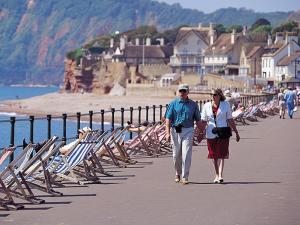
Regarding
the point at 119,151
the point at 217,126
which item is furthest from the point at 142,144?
the point at 217,126

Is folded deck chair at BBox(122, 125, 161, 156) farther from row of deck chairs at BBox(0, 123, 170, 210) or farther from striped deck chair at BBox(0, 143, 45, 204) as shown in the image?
striped deck chair at BBox(0, 143, 45, 204)

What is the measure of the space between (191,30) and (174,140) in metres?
163

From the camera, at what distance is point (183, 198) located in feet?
50.0

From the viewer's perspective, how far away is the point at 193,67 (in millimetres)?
173250

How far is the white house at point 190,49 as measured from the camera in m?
173

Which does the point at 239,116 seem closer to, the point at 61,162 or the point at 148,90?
the point at 61,162

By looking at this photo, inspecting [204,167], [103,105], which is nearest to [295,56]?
[103,105]

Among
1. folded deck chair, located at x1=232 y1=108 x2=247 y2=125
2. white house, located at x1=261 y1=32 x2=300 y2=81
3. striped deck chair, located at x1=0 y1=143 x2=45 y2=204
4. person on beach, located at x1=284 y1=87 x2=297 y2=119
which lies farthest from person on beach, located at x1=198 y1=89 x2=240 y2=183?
white house, located at x1=261 y1=32 x2=300 y2=81

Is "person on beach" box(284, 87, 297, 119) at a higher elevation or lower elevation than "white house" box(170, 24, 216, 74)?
lower

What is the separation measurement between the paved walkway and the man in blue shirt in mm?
337

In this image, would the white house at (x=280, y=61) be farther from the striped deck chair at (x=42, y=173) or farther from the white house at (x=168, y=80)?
the striped deck chair at (x=42, y=173)

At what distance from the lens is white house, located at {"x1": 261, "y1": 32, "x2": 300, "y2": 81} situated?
129 metres

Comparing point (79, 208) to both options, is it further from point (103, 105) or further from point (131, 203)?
point (103, 105)

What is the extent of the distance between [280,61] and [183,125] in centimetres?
11521
